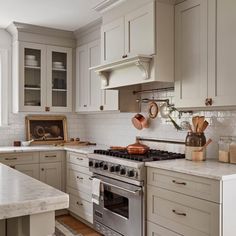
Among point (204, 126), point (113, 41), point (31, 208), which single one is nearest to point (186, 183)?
point (204, 126)

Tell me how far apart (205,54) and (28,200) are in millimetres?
1927

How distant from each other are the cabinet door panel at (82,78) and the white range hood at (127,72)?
35.7 inches

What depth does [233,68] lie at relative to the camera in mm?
2363

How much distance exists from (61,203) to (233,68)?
169 cm

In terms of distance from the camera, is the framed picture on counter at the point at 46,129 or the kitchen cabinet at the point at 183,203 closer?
the kitchen cabinet at the point at 183,203

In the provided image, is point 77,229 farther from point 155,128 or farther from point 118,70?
point 118,70

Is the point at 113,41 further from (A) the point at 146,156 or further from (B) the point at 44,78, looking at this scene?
(B) the point at 44,78

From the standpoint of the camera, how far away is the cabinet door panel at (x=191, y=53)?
2617 mm

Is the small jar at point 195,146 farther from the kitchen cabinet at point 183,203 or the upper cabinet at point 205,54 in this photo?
the kitchen cabinet at point 183,203

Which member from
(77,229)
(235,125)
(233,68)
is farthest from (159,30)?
(77,229)

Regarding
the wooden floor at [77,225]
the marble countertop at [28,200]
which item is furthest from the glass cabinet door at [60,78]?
the marble countertop at [28,200]

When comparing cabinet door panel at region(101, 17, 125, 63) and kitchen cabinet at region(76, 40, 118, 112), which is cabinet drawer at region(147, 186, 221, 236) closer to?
kitchen cabinet at region(76, 40, 118, 112)

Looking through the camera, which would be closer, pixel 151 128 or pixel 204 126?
pixel 204 126

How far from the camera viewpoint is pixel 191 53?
275 cm
